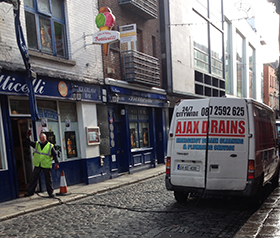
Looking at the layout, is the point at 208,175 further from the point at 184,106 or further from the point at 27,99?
the point at 27,99

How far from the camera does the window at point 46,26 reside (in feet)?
29.6

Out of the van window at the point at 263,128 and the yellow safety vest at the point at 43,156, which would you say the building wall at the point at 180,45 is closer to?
the van window at the point at 263,128

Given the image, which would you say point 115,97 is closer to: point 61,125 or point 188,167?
point 61,125

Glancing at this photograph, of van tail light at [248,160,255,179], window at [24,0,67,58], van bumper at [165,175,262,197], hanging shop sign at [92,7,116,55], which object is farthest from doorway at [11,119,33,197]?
van tail light at [248,160,255,179]

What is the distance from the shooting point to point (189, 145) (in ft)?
21.4

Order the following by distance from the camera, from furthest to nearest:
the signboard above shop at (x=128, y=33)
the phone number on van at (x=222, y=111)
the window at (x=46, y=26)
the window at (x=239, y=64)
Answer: the window at (x=239, y=64) → the signboard above shop at (x=128, y=33) → the window at (x=46, y=26) → the phone number on van at (x=222, y=111)

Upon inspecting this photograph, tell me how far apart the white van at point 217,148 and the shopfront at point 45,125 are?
4489 millimetres

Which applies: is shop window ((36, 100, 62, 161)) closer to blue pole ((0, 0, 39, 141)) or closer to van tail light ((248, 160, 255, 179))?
blue pole ((0, 0, 39, 141))

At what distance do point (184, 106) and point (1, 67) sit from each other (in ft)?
16.2

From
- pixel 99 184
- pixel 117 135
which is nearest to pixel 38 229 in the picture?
pixel 99 184

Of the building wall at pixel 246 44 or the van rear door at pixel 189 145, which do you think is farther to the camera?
the building wall at pixel 246 44

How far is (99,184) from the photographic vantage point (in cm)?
1038

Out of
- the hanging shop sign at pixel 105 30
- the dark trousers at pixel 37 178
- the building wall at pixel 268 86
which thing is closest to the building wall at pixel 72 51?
the hanging shop sign at pixel 105 30

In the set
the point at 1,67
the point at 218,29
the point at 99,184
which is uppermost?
the point at 218,29
